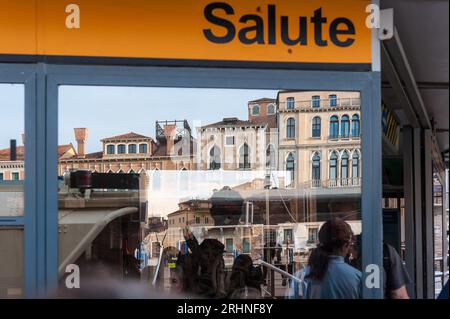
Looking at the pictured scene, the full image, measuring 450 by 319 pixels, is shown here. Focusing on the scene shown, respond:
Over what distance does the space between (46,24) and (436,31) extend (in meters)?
2.50

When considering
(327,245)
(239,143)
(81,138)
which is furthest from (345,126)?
(81,138)

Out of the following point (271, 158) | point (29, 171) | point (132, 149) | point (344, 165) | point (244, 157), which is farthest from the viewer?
point (244, 157)

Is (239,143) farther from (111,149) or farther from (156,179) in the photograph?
(111,149)

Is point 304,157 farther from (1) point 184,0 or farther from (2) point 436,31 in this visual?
(2) point 436,31

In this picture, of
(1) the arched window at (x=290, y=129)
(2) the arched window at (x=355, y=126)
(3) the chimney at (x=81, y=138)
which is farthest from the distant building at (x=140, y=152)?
(2) the arched window at (x=355, y=126)

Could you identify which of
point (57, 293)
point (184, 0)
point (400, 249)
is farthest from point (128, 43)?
point (400, 249)

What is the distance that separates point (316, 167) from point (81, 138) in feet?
4.05

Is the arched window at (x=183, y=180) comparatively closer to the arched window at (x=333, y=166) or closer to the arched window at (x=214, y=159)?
the arched window at (x=214, y=159)

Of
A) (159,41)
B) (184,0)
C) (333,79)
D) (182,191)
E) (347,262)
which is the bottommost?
(347,262)

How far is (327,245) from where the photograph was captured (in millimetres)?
2697

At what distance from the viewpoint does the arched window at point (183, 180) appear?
137 inches

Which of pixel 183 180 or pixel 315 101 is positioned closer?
pixel 315 101

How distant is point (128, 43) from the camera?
237 centimetres

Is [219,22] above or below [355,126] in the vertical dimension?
above
